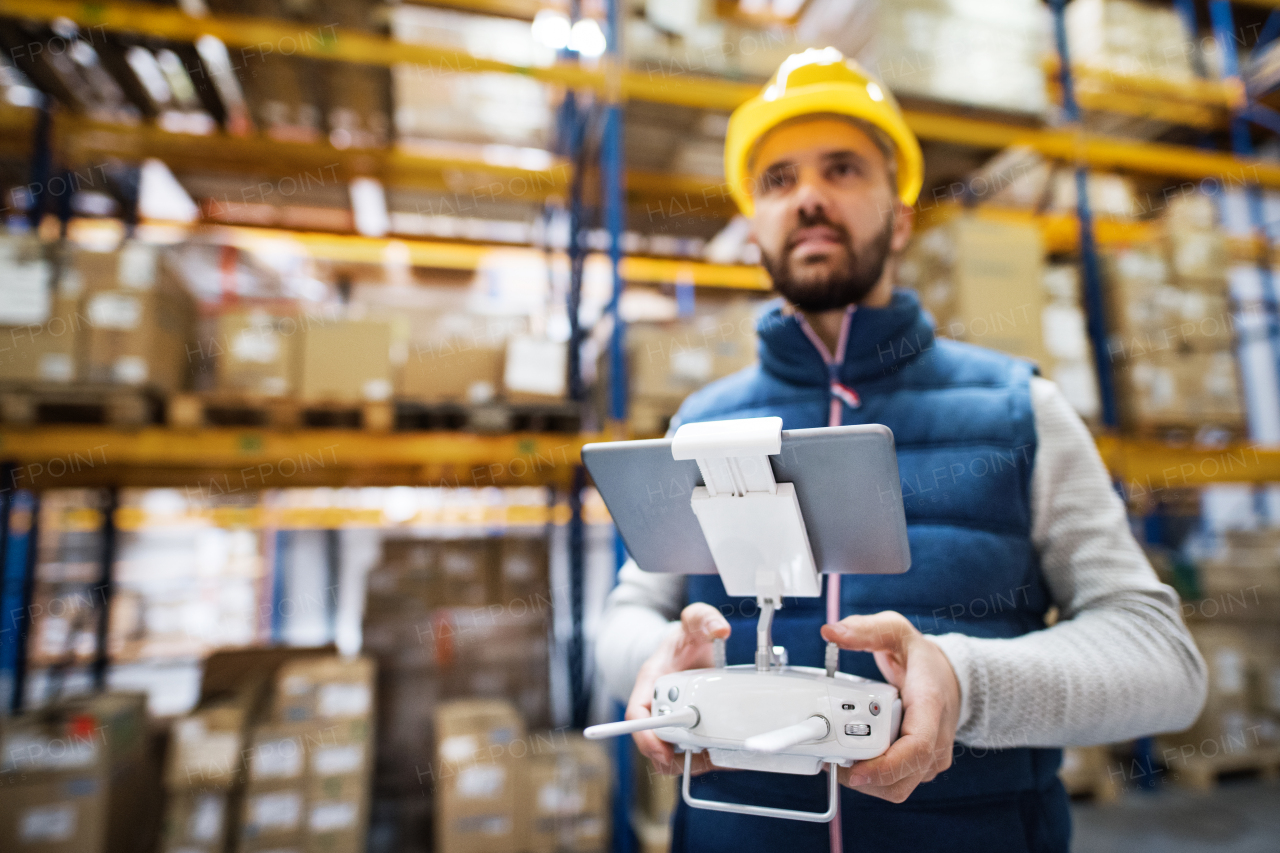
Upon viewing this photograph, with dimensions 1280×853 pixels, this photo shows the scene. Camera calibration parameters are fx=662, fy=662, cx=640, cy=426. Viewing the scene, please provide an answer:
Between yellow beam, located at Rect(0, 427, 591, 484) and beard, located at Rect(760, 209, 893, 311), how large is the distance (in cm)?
159

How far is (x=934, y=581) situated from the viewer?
107cm

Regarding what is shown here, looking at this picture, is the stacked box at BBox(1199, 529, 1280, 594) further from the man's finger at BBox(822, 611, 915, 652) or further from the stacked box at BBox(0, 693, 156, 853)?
the stacked box at BBox(0, 693, 156, 853)

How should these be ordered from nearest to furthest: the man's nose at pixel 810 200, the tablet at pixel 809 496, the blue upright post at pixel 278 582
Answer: the tablet at pixel 809 496 → the man's nose at pixel 810 200 → the blue upright post at pixel 278 582

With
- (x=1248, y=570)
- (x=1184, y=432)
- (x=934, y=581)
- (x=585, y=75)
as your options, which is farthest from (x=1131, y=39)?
(x=934, y=581)

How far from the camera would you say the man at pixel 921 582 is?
2.85 ft

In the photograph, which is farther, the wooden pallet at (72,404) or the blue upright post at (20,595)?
the blue upright post at (20,595)

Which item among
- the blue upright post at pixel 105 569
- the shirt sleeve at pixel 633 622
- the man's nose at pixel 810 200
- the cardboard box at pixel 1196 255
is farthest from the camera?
the blue upright post at pixel 105 569

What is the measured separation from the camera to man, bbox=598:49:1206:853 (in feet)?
2.85

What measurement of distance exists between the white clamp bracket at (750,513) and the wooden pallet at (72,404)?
2702 mm

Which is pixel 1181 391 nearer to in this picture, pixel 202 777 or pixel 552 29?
pixel 552 29

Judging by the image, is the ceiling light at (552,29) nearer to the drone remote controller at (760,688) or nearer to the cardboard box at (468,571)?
the cardboard box at (468,571)

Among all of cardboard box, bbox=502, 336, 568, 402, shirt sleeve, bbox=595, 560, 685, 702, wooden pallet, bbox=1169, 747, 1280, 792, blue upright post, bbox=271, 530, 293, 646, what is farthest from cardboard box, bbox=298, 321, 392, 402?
blue upright post, bbox=271, 530, 293, 646

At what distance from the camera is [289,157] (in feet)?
11.7

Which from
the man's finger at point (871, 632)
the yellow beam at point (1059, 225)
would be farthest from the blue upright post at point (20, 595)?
the yellow beam at point (1059, 225)
